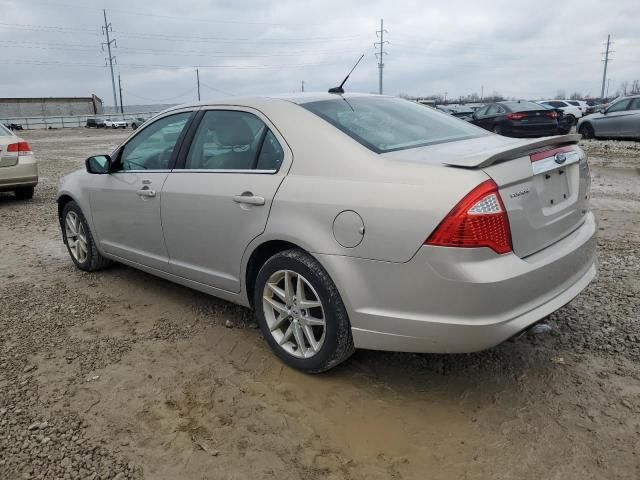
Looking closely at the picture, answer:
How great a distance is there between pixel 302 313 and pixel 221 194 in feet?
2.98

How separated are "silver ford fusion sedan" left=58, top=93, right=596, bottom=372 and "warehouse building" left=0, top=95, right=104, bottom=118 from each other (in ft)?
222

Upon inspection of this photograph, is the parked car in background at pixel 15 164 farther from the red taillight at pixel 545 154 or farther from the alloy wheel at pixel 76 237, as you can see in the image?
the red taillight at pixel 545 154

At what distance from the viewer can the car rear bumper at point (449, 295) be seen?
2398 mm

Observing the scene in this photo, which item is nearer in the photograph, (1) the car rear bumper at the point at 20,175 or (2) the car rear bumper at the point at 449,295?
(2) the car rear bumper at the point at 449,295

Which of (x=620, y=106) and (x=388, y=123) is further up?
(x=620, y=106)

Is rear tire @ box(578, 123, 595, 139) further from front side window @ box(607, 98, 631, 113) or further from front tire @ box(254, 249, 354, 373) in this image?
front tire @ box(254, 249, 354, 373)

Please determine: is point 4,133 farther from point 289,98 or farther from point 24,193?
point 289,98

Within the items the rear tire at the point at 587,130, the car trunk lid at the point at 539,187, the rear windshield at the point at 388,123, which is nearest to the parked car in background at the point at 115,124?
the rear tire at the point at 587,130

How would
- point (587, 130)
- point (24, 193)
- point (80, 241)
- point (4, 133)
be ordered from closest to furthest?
point (80, 241)
point (4, 133)
point (24, 193)
point (587, 130)

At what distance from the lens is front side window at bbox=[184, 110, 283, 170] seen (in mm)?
3242

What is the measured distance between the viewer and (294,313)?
3066 millimetres

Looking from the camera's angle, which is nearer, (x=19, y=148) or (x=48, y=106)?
(x=19, y=148)

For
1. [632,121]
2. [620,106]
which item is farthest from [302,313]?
[620,106]

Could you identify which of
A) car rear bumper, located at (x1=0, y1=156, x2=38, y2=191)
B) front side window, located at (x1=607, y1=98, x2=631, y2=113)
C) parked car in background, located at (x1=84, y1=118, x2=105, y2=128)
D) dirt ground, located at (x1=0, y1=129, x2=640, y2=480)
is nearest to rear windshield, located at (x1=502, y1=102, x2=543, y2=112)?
front side window, located at (x1=607, y1=98, x2=631, y2=113)
